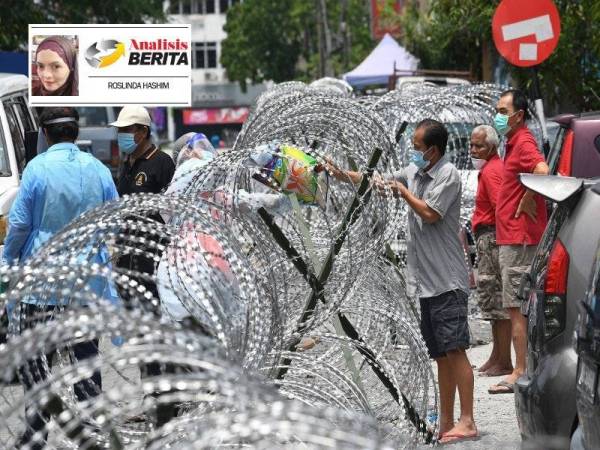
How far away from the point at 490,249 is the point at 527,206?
0.95m

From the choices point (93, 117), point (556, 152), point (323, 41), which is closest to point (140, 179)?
point (556, 152)

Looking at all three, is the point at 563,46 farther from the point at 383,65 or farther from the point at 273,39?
the point at 273,39

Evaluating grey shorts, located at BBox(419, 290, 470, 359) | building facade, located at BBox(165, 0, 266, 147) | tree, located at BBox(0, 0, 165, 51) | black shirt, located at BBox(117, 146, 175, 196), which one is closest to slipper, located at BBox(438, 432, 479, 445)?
grey shorts, located at BBox(419, 290, 470, 359)

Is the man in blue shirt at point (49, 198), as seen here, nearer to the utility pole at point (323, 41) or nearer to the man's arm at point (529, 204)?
the man's arm at point (529, 204)

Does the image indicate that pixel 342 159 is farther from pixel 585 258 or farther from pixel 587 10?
pixel 587 10

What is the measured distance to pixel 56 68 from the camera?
11125 millimetres

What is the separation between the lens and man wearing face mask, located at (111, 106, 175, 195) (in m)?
9.42

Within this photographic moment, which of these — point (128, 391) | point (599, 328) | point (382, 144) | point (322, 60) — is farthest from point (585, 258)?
point (322, 60)

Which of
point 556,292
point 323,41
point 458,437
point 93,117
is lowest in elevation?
point 458,437

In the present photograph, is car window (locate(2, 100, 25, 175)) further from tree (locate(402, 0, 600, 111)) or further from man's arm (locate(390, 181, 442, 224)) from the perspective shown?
tree (locate(402, 0, 600, 111))

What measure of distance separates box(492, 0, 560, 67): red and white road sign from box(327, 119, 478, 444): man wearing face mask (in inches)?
181

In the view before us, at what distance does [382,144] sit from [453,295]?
3.28 ft

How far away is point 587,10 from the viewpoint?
1616cm

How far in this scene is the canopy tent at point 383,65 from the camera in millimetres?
32875
